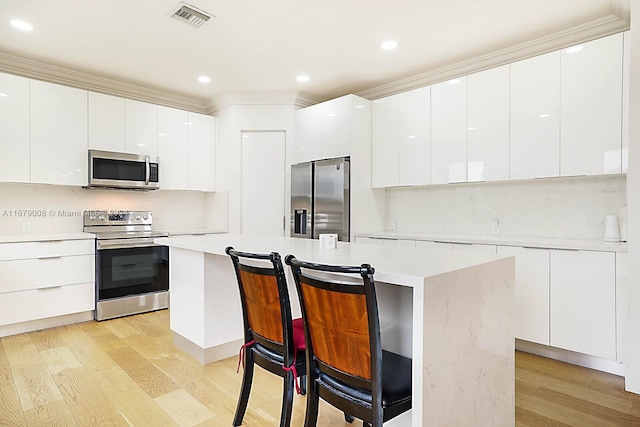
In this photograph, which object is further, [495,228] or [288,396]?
[495,228]

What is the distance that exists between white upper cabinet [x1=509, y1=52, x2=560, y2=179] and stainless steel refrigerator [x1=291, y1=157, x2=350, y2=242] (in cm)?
165

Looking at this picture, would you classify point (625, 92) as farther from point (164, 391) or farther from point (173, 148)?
point (173, 148)

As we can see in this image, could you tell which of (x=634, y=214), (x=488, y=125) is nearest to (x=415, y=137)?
(x=488, y=125)

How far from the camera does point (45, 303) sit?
3.44 m

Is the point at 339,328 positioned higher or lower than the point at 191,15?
lower

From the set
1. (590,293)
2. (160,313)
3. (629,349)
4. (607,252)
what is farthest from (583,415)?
(160,313)

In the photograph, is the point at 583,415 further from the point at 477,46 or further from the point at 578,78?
the point at 477,46

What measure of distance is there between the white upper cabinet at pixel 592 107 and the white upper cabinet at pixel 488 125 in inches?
16.9

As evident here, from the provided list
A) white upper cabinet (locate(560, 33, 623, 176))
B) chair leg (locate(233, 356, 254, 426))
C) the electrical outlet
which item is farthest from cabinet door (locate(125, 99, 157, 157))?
white upper cabinet (locate(560, 33, 623, 176))

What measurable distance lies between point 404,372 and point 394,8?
8.21 ft

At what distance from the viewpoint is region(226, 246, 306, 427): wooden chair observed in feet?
5.28

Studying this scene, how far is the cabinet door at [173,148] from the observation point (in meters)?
4.46

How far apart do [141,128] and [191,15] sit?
187 cm

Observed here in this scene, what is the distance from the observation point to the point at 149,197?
184 inches
